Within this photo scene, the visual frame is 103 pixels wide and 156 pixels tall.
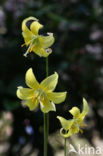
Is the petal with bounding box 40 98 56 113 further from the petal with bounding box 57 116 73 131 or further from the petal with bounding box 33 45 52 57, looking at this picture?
the petal with bounding box 33 45 52 57

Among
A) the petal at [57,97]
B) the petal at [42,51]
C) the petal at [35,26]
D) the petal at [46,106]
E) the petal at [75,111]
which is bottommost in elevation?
the petal at [75,111]

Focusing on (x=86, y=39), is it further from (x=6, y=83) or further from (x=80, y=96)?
(x=6, y=83)

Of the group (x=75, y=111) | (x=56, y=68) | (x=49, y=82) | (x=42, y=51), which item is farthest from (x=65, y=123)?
(x=56, y=68)

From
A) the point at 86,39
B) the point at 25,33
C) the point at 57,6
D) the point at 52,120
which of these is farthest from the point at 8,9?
the point at 25,33

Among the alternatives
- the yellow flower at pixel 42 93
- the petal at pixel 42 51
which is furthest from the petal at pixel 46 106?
the petal at pixel 42 51

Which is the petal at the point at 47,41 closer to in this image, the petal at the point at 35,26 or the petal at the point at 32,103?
the petal at the point at 35,26

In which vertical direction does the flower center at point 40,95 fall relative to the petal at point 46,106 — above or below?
above
